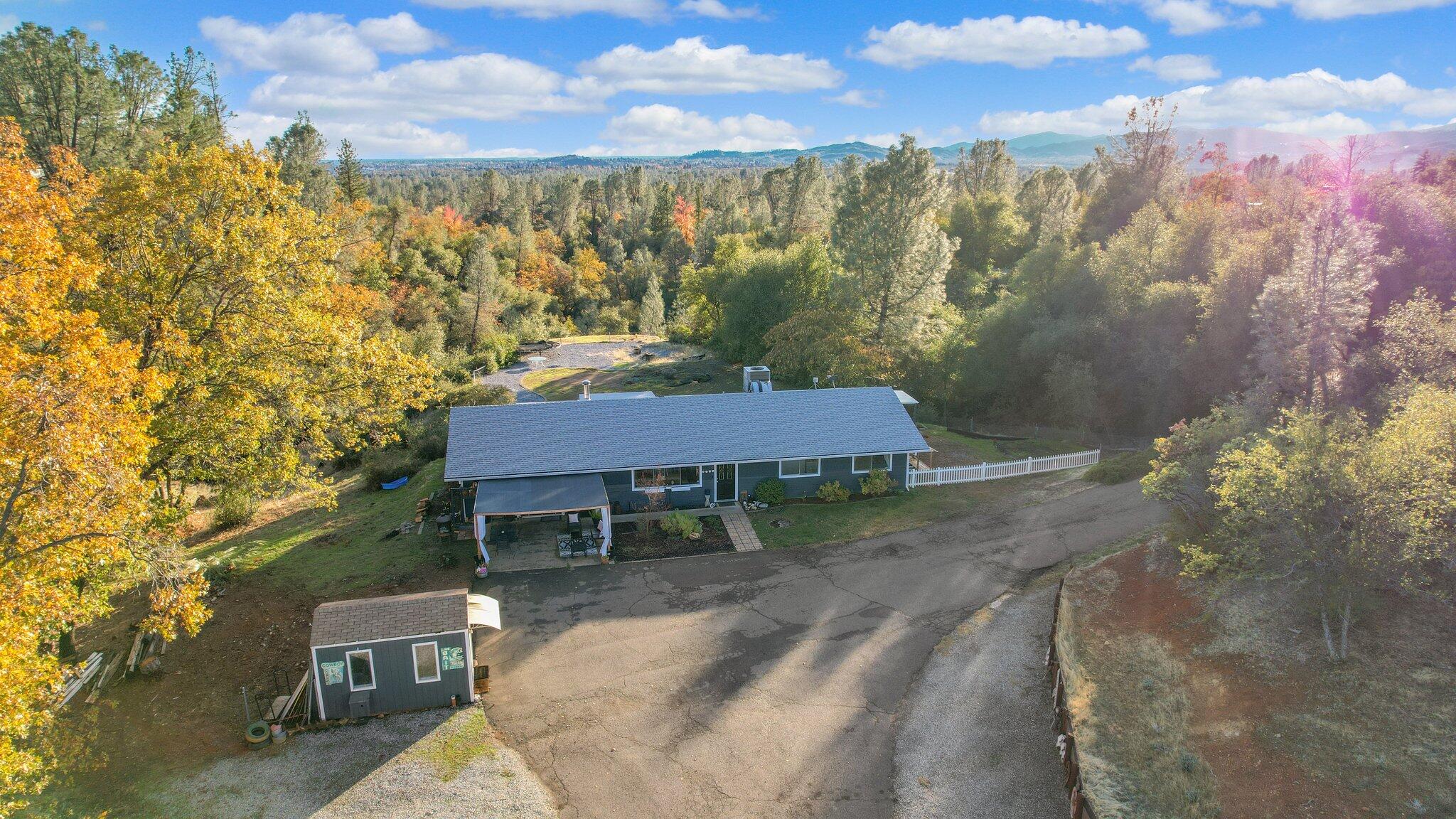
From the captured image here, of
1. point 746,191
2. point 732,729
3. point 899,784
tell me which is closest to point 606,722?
point 732,729

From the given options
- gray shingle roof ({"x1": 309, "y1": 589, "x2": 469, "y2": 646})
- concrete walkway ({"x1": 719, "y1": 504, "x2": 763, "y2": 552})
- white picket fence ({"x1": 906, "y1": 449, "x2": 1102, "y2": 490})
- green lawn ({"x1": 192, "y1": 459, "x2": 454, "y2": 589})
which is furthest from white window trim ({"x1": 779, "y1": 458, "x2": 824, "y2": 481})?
gray shingle roof ({"x1": 309, "y1": 589, "x2": 469, "y2": 646})

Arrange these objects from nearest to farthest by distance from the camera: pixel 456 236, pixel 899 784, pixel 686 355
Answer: pixel 899 784 < pixel 686 355 < pixel 456 236

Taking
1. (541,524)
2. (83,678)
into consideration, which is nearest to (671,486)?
(541,524)

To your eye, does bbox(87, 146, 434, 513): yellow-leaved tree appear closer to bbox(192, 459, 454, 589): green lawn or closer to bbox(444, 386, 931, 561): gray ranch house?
bbox(192, 459, 454, 589): green lawn

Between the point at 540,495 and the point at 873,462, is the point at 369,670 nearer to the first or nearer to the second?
the point at 540,495

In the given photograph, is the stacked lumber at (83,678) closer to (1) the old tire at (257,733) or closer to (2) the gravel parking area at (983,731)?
(1) the old tire at (257,733)

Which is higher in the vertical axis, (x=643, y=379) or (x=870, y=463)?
(x=643, y=379)

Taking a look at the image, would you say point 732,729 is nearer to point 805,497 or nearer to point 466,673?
point 466,673
